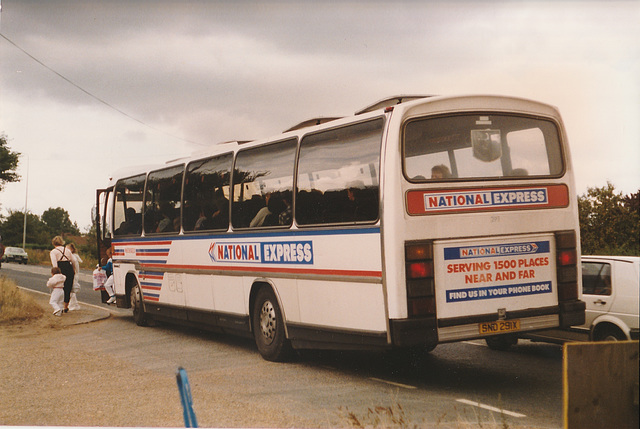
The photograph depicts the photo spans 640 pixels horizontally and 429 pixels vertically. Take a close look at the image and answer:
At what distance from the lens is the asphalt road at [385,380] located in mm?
6688

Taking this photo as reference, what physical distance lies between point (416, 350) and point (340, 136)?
3.56 meters

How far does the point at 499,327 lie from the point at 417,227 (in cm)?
142

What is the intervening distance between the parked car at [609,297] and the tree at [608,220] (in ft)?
29.2

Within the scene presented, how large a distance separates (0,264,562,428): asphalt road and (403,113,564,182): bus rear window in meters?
2.32

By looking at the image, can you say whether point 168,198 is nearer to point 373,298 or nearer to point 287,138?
point 287,138

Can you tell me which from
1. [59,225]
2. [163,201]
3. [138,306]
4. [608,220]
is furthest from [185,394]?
[608,220]

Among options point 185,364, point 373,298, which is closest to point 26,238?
point 185,364

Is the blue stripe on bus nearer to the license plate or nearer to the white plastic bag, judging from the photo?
the license plate

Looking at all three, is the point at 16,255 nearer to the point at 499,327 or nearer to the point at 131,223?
the point at 131,223

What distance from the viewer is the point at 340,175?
325 inches

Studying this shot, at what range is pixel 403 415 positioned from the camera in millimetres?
6523

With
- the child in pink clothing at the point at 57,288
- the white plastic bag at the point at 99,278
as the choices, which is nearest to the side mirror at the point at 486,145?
the child in pink clothing at the point at 57,288

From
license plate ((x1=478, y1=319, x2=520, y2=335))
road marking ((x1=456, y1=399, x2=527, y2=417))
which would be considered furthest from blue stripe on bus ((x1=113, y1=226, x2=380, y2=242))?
road marking ((x1=456, y1=399, x2=527, y2=417))

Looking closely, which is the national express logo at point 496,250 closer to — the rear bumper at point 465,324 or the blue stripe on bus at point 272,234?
the rear bumper at point 465,324
